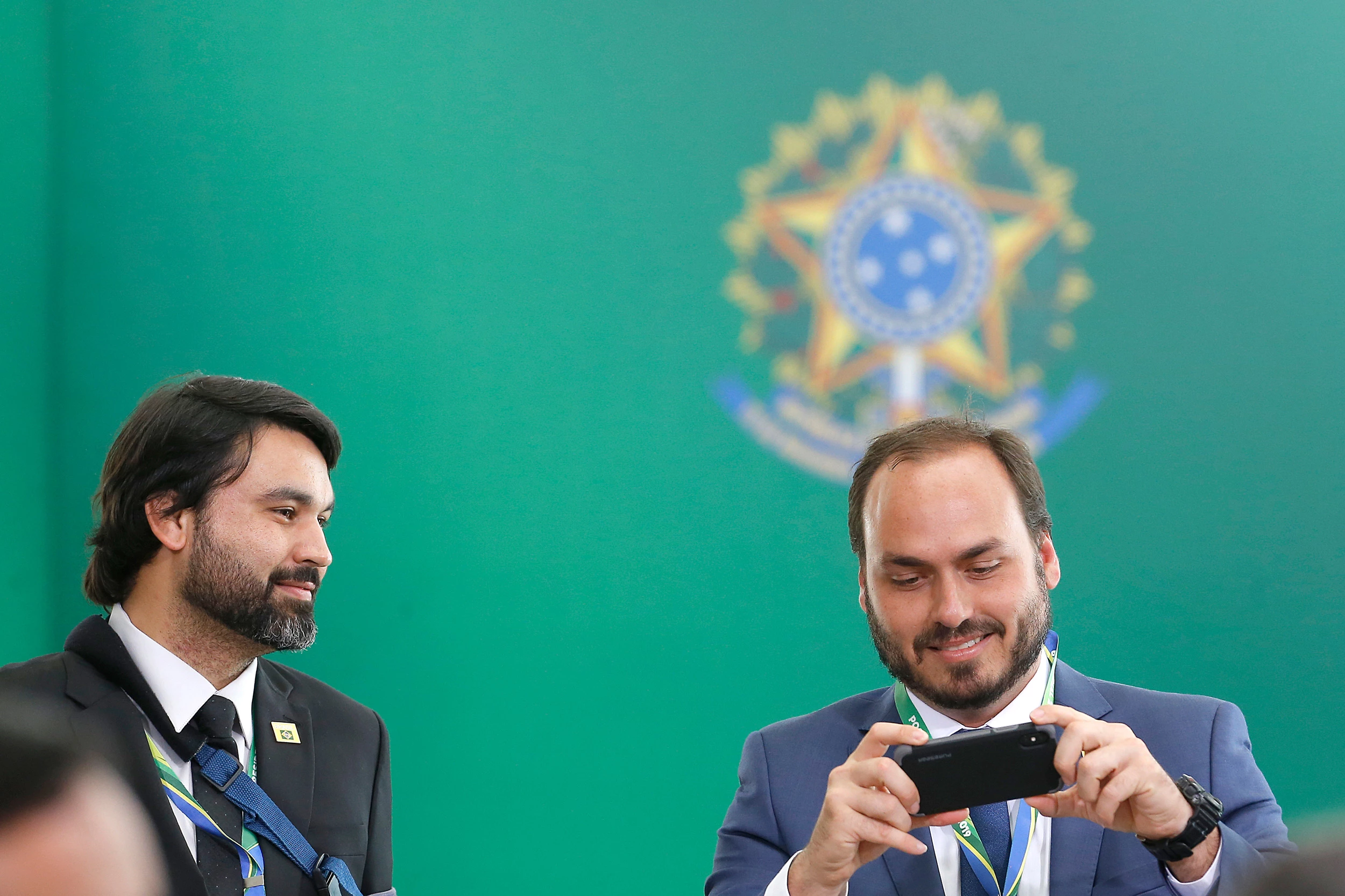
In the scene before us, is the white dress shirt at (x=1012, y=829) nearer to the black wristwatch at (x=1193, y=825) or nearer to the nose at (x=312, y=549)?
the black wristwatch at (x=1193, y=825)

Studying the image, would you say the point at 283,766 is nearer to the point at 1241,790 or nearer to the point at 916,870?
the point at 916,870

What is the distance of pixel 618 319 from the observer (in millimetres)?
3662

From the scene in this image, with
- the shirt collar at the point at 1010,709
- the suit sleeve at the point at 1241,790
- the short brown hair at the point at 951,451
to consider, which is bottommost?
the suit sleeve at the point at 1241,790

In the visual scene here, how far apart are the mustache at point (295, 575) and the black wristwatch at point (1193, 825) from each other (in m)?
1.66

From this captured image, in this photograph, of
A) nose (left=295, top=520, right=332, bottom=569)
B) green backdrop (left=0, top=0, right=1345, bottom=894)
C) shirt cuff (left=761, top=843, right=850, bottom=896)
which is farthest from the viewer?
green backdrop (left=0, top=0, right=1345, bottom=894)

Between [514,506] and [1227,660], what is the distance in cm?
213

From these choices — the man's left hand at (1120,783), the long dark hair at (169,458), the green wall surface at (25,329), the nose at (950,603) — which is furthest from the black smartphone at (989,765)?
the green wall surface at (25,329)

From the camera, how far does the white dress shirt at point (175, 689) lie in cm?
212

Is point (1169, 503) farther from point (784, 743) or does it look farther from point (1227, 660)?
point (784, 743)

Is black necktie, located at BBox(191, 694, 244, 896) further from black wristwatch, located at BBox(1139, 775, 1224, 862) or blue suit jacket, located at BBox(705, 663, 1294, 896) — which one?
black wristwatch, located at BBox(1139, 775, 1224, 862)

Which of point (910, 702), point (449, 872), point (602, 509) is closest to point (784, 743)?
point (910, 702)

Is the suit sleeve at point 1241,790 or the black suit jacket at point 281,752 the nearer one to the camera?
the suit sleeve at point 1241,790

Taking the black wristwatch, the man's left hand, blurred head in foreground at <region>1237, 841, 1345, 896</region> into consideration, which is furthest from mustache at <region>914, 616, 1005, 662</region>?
blurred head in foreground at <region>1237, 841, 1345, 896</region>

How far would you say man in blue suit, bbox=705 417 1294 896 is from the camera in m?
1.66
